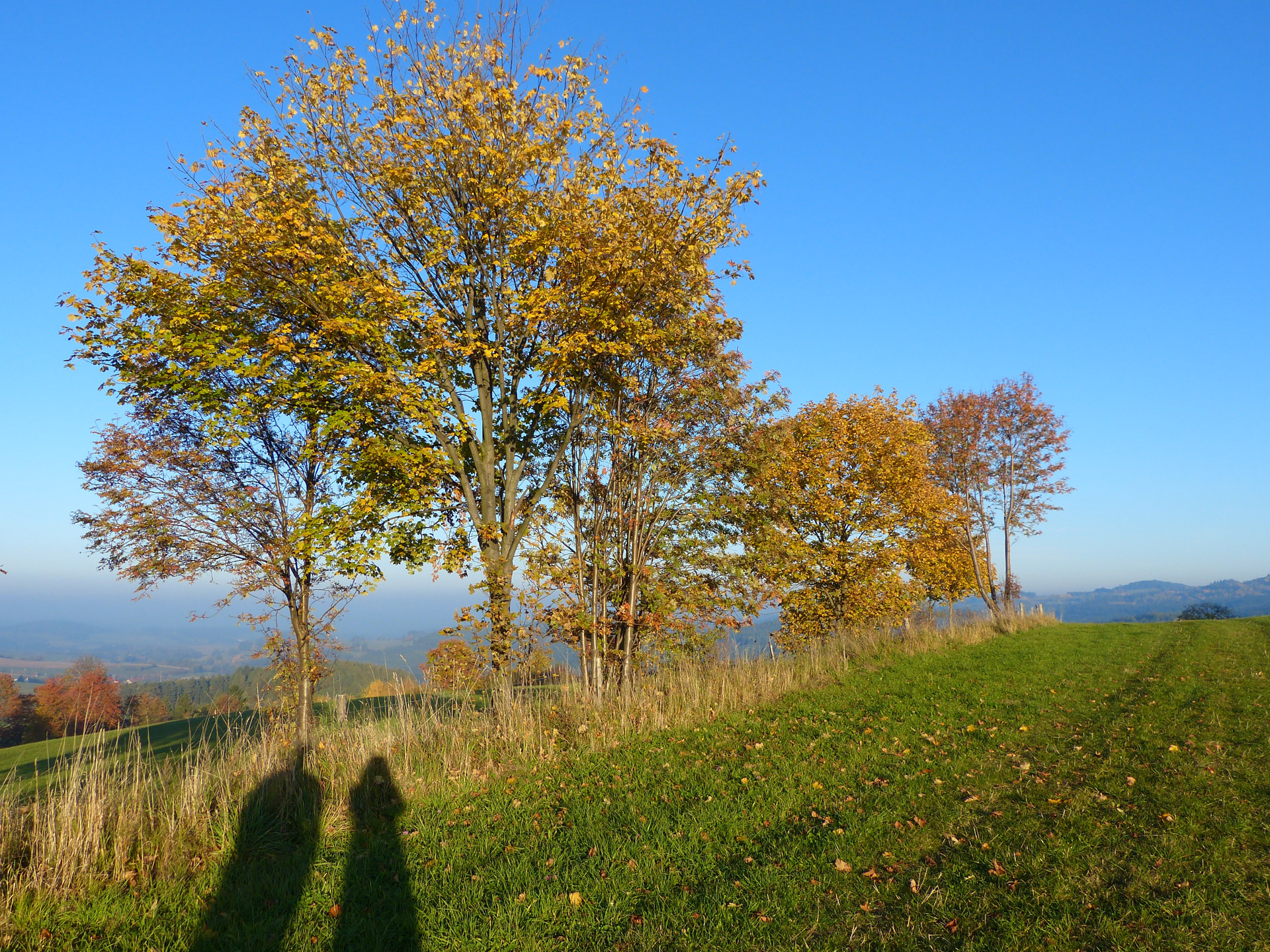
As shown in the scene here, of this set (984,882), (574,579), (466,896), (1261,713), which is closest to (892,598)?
(1261,713)

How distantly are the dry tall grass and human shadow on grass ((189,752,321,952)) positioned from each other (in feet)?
0.46

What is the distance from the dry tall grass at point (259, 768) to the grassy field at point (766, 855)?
0.65ft

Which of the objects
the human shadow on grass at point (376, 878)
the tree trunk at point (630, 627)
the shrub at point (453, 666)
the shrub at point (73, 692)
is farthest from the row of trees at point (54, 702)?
the human shadow on grass at point (376, 878)

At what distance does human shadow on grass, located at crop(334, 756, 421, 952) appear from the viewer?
4125mm

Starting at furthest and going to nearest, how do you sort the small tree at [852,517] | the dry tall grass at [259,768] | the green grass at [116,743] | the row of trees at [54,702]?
the row of trees at [54,702], the small tree at [852,517], the green grass at [116,743], the dry tall grass at [259,768]

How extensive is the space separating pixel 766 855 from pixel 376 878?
3266 mm

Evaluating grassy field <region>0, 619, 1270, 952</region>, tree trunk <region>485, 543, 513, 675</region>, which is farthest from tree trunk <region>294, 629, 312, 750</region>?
grassy field <region>0, 619, 1270, 952</region>

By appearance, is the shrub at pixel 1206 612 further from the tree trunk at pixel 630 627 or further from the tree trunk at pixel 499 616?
the tree trunk at pixel 499 616

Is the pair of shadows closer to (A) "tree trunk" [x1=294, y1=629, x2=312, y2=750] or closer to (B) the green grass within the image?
(B) the green grass

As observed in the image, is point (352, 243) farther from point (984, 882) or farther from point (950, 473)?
point (950, 473)

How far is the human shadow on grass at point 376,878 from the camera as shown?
4.12 m

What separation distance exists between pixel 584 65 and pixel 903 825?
12.7 meters

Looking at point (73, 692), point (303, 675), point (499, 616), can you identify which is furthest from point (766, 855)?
point (73, 692)

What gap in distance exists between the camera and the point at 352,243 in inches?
459
